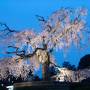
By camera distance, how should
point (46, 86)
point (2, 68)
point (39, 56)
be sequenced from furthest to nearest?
1. point (2, 68)
2. point (39, 56)
3. point (46, 86)

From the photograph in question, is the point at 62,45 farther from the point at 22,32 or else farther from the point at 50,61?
the point at 22,32

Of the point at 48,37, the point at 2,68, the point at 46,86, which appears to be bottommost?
the point at 46,86

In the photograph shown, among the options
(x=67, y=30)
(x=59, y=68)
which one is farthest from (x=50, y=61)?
(x=67, y=30)

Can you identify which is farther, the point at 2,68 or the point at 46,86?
the point at 2,68

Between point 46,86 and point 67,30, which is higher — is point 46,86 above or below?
below

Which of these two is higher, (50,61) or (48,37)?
(48,37)

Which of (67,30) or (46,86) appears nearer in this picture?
(46,86)

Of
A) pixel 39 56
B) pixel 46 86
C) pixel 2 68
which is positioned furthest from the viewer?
pixel 2 68

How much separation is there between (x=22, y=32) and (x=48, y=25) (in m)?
1.75

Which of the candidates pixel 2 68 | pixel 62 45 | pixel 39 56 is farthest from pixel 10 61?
pixel 62 45

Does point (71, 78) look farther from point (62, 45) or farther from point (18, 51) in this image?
point (18, 51)

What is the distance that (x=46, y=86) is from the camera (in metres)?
19.7

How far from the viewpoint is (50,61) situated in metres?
22.0

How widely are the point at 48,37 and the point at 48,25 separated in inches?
32.8
